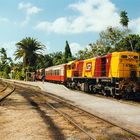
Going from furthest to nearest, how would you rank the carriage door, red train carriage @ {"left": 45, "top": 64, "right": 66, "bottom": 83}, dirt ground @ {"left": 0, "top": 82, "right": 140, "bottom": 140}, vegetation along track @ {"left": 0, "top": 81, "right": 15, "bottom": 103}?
red train carriage @ {"left": 45, "top": 64, "right": 66, "bottom": 83} → the carriage door → vegetation along track @ {"left": 0, "top": 81, "right": 15, "bottom": 103} → dirt ground @ {"left": 0, "top": 82, "right": 140, "bottom": 140}

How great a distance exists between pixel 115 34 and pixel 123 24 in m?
2.85

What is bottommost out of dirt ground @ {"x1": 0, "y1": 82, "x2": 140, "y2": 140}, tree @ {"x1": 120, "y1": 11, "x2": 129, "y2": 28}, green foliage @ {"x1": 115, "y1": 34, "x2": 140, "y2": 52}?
dirt ground @ {"x1": 0, "y1": 82, "x2": 140, "y2": 140}

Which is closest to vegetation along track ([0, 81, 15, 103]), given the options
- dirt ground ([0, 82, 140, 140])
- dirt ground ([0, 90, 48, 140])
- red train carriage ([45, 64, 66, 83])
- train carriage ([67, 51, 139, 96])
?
train carriage ([67, 51, 139, 96])

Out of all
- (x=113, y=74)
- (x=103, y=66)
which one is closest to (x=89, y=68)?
(x=103, y=66)

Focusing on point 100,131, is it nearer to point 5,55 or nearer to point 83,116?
point 83,116

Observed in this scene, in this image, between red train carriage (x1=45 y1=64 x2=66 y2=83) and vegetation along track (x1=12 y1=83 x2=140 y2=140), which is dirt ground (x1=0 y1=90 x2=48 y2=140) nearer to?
vegetation along track (x1=12 y1=83 x2=140 y2=140)

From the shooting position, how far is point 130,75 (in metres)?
23.1

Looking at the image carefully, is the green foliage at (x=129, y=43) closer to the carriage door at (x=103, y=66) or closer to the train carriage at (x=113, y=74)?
the train carriage at (x=113, y=74)

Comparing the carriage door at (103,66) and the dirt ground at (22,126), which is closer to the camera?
the dirt ground at (22,126)

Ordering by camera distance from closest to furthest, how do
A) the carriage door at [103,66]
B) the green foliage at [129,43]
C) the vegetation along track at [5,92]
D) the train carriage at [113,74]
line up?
the train carriage at [113,74], the vegetation along track at [5,92], the carriage door at [103,66], the green foliage at [129,43]

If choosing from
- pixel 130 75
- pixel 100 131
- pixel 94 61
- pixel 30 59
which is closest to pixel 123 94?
pixel 130 75

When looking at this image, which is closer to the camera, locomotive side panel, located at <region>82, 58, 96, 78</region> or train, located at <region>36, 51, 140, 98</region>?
train, located at <region>36, 51, 140, 98</region>

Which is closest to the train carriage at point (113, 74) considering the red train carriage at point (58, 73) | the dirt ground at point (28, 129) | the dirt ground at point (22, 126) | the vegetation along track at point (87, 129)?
the vegetation along track at point (87, 129)

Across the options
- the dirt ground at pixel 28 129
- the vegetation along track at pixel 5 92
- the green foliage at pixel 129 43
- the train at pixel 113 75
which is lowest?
the dirt ground at pixel 28 129
